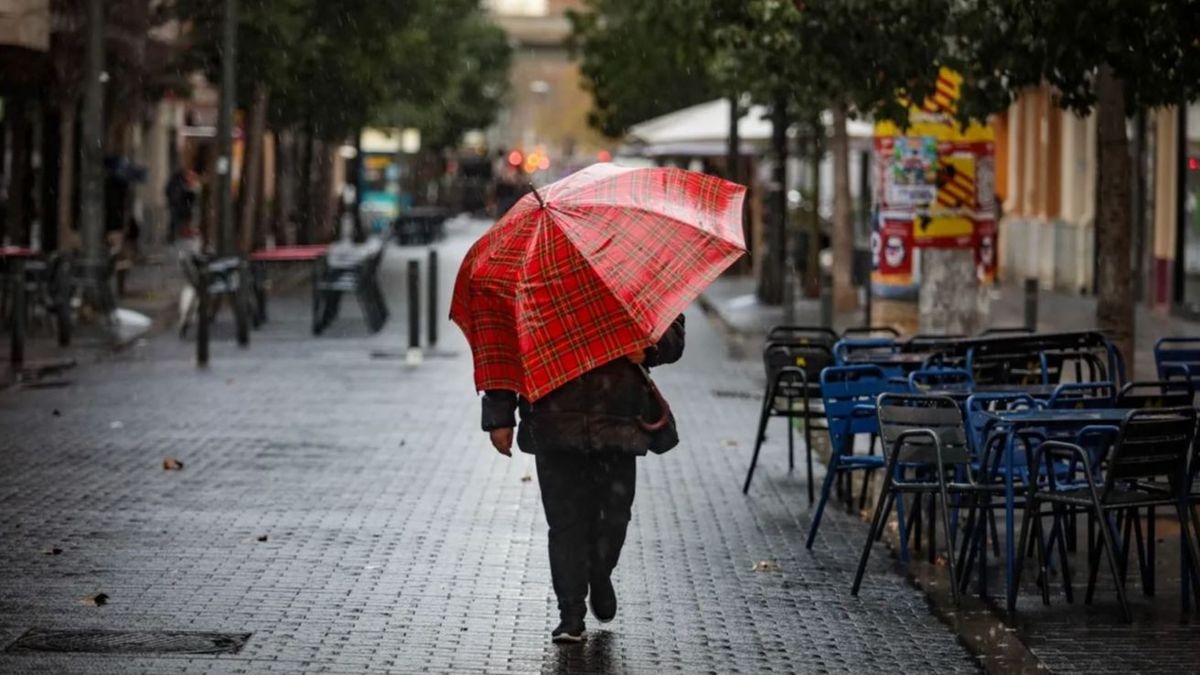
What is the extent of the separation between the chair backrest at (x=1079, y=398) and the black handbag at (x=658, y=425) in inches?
106

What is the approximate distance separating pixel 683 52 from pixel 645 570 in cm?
1914

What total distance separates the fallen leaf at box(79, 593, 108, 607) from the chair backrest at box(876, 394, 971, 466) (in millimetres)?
3454

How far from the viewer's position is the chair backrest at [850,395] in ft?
39.9

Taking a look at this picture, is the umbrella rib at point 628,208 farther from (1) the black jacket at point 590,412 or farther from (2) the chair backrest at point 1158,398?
(2) the chair backrest at point 1158,398

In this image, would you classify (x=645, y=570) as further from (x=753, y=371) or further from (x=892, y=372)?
(x=753, y=371)

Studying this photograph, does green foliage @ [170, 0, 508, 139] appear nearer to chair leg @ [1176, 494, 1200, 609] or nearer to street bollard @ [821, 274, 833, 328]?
street bollard @ [821, 274, 833, 328]

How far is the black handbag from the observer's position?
9.11 meters

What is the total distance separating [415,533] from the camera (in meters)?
12.1

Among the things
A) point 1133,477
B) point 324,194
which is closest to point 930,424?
point 1133,477

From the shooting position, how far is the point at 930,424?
10.6m

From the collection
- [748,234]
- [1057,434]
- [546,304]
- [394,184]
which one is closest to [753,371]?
[1057,434]

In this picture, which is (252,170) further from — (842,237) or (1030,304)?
(1030,304)

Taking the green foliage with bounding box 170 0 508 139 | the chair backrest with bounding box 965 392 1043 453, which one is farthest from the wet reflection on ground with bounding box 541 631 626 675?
the green foliage with bounding box 170 0 508 139

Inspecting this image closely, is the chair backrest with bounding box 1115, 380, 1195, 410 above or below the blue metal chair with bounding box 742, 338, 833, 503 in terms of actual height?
above
